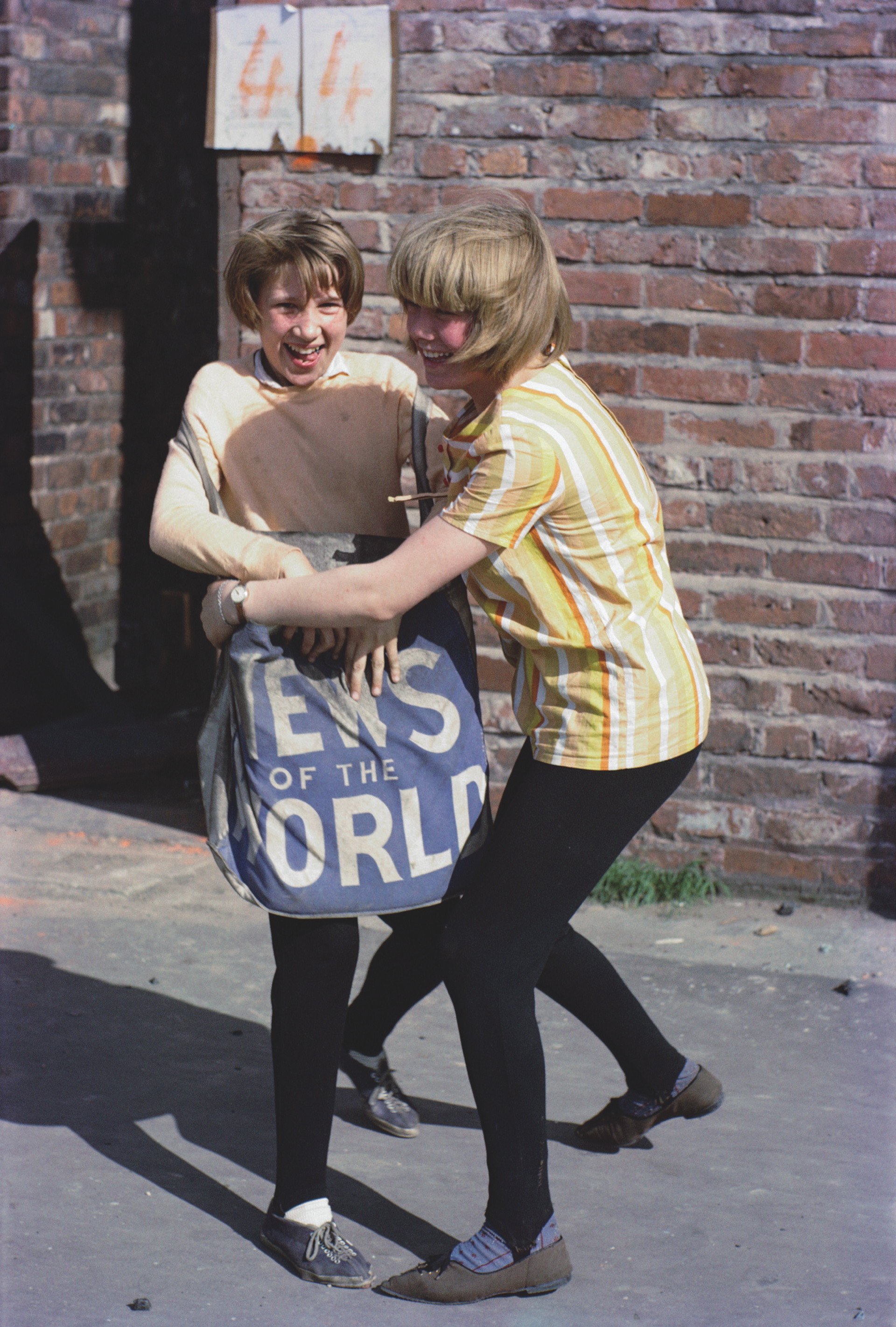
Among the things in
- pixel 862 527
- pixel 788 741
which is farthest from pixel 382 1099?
pixel 862 527

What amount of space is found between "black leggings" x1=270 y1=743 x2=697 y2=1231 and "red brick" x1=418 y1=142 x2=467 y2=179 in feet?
6.53

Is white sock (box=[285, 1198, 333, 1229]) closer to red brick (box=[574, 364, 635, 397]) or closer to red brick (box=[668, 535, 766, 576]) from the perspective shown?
red brick (box=[668, 535, 766, 576])

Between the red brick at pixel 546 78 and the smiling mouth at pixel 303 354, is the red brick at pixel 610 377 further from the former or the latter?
Answer: the smiling mouth at pixel 303 354

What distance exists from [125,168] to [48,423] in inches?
44.3

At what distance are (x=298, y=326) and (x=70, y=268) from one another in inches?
132

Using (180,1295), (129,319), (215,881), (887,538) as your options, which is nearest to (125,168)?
(129,319)

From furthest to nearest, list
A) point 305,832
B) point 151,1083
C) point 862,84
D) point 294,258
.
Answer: point 862,84, point 151,1083, point 294,258, point 305,832

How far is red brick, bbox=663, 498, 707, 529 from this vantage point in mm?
3488

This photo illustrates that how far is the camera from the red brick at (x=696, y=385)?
3406 millimetres

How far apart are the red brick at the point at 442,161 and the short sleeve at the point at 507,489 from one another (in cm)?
191

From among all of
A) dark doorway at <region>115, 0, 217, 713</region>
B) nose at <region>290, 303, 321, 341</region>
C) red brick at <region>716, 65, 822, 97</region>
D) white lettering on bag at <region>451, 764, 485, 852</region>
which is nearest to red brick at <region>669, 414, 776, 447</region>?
red brick at <region>716, 65, 822, 97</region>

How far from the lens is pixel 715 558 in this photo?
11.5 feet

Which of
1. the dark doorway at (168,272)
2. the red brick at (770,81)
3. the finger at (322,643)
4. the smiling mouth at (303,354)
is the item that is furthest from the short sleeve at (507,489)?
the dark doorway at (168,272)

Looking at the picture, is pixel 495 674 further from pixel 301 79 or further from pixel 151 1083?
pixel 301 79
